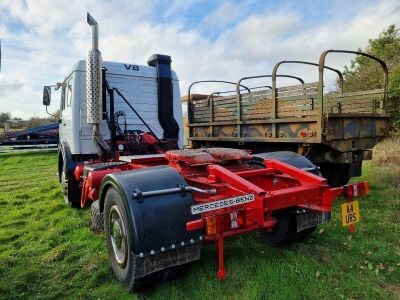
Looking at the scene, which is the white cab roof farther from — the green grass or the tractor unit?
the green grass

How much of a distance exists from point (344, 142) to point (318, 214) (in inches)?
91.1

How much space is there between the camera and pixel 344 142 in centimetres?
579

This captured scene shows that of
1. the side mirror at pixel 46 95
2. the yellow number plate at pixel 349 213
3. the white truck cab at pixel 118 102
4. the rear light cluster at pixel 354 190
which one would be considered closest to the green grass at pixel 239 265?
the yellow number plate at pixel 349 213

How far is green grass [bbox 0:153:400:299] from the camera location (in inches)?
122

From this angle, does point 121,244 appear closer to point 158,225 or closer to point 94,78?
point 158,225

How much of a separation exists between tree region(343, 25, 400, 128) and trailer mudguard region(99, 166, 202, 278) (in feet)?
28.0

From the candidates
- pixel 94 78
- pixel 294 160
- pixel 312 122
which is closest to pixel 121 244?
pixel 294 160

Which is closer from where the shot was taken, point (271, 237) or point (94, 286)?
point (94, 286)

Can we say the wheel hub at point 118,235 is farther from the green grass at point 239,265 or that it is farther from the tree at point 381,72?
the tree at point 381,72

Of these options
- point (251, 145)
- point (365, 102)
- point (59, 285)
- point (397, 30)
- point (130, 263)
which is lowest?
point (59, 285)

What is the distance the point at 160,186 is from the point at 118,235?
687 mm

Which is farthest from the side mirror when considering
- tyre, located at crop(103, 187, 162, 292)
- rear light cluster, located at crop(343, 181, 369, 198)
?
rear light cluster, located at crop(343, 181, 369, 198)

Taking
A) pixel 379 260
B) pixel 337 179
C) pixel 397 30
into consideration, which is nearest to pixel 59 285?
pixel 379 260

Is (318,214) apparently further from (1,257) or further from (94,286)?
(1,257)
